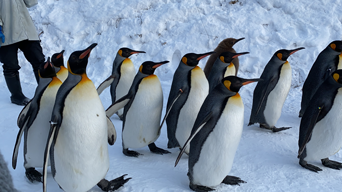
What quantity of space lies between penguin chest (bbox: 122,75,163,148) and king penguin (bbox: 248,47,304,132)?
116cm

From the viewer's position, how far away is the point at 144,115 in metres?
2.50

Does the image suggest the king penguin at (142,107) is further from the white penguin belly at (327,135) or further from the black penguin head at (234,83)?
the white penguin belly at (327,135)

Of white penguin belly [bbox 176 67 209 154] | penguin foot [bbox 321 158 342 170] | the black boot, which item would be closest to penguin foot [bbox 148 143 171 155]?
white penguin belly [bbox 176 67 209 154]

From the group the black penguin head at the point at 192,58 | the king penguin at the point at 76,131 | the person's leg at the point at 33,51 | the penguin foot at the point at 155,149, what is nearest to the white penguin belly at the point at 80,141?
the king penguin at the point at 76,131

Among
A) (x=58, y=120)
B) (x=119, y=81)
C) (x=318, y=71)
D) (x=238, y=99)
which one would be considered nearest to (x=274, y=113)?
(x=318, y=71)

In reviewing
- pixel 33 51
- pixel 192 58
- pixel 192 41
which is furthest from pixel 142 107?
pixel 192 41

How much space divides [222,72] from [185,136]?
95cm

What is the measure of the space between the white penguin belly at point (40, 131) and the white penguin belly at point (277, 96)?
2143 mm

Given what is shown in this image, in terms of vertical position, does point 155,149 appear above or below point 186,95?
below

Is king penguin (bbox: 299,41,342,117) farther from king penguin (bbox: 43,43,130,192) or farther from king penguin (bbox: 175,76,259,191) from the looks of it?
king penguin (bbox: 43,43,130,192)

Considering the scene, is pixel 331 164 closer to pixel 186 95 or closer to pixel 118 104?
pixel 186 95

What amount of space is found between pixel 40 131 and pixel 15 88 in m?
2.15

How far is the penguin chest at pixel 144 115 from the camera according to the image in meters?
2.47

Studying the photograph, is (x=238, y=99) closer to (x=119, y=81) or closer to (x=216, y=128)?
(x=216, y=128)
